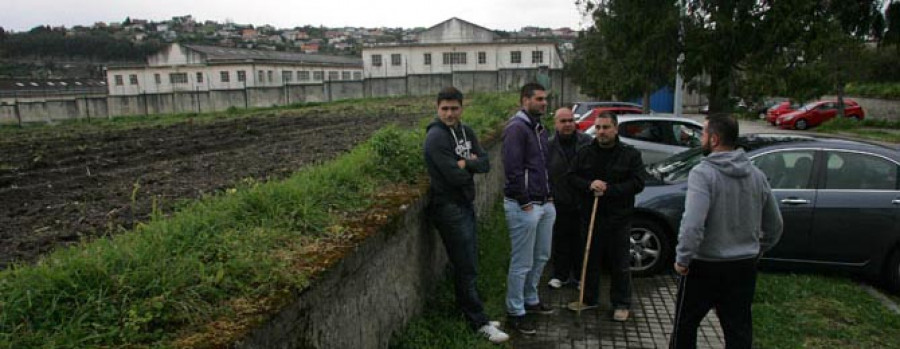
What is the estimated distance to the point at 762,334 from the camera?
190 inches

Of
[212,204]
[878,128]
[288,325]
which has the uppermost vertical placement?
[212,204]

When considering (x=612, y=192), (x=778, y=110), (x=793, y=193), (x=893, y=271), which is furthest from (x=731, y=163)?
(x=778, y=110)

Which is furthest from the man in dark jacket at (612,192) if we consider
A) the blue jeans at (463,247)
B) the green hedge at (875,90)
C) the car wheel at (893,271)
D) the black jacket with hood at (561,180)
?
the green hedge at (875,90)

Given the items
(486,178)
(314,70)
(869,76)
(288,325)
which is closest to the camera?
(288,325)

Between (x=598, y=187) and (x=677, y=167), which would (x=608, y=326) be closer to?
(x=598, y=187)

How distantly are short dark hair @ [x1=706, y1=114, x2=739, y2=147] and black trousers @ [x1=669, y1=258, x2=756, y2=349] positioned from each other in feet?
2.46

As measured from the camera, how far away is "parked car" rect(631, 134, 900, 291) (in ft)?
18.9

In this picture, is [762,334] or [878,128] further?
[878,128]

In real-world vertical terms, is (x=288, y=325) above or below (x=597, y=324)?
above

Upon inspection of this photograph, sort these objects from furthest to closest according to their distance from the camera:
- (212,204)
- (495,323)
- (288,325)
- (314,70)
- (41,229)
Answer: (314,70) < (41,229) < (495,323) < (212,204) < (288,325)

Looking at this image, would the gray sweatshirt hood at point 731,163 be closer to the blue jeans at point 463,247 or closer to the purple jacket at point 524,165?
the purple jacket at point 524,165

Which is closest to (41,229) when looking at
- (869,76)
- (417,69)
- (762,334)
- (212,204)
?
(212,204)

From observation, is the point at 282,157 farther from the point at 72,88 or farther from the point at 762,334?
the point at 72,88

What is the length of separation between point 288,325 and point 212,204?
5.43ft
